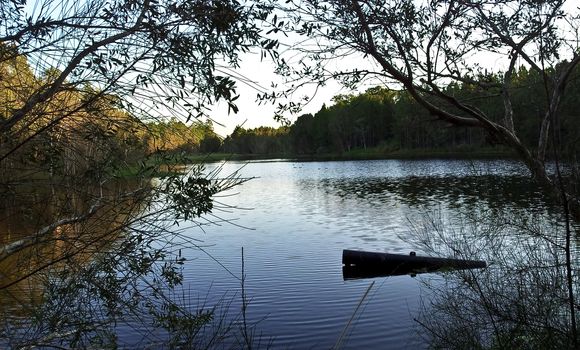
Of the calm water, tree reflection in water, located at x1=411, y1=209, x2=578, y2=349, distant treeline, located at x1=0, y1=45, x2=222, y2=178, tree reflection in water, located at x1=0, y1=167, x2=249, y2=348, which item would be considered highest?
distant treeline, located at x1=0, y1=45, x2=222, y2=178

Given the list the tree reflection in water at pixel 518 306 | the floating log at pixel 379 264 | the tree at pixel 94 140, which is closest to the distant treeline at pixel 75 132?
the tree at pixel 94 140

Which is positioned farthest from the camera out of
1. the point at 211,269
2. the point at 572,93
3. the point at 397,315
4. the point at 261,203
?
the point at 261,203

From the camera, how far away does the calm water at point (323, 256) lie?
37.1 feet

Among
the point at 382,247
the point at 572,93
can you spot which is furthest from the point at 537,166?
the point at 382,247

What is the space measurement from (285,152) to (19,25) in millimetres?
137539

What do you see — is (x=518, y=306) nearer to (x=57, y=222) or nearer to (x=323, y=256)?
(x=57, y=222)

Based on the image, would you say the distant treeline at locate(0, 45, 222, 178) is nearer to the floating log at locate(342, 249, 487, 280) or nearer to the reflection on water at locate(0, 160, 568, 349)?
the reflection on water at locate(0, 160, 568, 349)

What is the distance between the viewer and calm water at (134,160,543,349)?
11.3 m

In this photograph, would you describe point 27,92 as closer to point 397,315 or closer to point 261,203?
point 397,315

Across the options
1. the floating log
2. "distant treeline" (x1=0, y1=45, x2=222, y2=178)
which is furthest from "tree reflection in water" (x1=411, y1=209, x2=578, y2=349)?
the floating log

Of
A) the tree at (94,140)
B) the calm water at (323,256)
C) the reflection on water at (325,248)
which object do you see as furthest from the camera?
the calm water at (323,256)

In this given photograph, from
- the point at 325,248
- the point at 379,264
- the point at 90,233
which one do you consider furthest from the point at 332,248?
the point at 90,233

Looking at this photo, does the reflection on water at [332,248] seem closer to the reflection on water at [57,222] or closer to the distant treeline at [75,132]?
the distant treeline at [75,132]

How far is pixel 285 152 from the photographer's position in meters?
140
